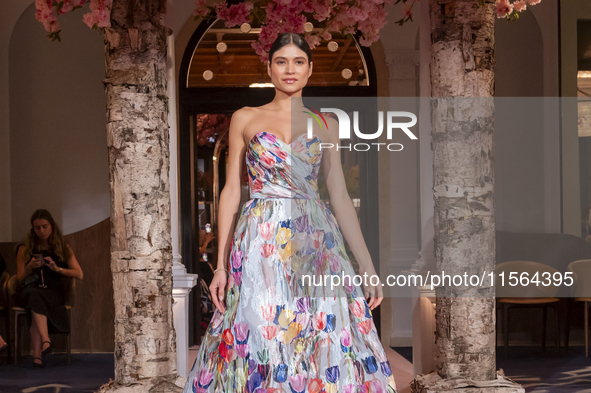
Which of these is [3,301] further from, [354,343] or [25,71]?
[354,343]

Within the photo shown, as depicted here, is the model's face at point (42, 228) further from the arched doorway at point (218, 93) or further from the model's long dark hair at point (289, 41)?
the model's long dark hair at point (289, 41)

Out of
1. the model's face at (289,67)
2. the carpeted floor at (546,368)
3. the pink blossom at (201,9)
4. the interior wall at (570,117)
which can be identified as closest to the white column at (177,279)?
the pink blossom at (201,9)

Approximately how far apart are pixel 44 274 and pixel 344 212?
3.41 m

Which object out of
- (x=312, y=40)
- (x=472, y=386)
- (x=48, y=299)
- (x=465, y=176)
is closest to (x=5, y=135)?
(x=48, y=299)

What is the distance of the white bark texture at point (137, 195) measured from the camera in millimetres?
2629

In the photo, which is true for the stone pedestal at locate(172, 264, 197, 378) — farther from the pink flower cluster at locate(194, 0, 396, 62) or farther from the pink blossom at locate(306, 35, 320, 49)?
the pink blossom at locate(306, 35, 320, 49)

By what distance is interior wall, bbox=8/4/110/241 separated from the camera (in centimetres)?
498

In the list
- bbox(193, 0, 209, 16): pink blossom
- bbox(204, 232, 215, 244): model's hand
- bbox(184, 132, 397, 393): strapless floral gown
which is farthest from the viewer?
bbox(204, 232, 215, 244): model's hand

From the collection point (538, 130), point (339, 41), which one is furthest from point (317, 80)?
point (538, 130)

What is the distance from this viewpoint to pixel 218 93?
5105 millimetres

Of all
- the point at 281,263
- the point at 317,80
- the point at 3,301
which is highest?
the point at 317,80

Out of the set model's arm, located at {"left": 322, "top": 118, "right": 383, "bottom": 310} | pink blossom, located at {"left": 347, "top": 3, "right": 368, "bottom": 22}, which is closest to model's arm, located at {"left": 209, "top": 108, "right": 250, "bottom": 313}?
model's arm, located at {"left": 322, "top": 118, "right": 383, "bottom": 310}

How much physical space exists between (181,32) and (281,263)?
3567 mm

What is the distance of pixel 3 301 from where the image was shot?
473cm
